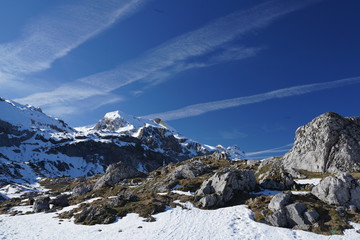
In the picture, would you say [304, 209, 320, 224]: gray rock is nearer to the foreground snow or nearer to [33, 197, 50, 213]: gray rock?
the foreground snow

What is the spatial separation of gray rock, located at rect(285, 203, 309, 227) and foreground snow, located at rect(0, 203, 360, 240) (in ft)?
6.10

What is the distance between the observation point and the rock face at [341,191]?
31.9m

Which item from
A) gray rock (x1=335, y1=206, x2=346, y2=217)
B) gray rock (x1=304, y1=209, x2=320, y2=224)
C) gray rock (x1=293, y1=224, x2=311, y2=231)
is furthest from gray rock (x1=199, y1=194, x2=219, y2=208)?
gray rock (x1=335, y1=206, x2=346, y2=217)

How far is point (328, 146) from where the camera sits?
52562 mm

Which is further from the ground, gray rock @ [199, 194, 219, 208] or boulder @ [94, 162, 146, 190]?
boulder @ [94, 162, 146, 190]

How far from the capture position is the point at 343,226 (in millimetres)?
26672

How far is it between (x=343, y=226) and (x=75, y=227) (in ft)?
112

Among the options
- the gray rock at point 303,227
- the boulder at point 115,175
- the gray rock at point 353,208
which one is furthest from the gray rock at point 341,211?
the boulder at point 115,175

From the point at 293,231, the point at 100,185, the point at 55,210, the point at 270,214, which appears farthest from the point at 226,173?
the point at 100,185

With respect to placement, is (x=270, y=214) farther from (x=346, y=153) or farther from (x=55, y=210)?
(x=55, y=210)

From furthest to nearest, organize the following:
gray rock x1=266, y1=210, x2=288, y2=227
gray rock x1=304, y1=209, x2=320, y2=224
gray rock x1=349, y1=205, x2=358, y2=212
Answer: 1. gray rock x1=349, y1=205, x2=358, y2=212
2. gray rock x1=266, y1=210, x2=288, y2=227
3. gray rock x1=304, y1=209, x2=320, y2=224

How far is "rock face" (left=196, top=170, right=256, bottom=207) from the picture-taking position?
38.9 m

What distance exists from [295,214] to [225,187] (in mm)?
13046

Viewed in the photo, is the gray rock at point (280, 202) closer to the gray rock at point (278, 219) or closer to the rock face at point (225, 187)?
the gray rock at point (278, 219)
